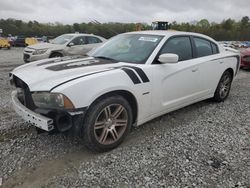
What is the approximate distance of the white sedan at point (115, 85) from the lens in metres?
2.81

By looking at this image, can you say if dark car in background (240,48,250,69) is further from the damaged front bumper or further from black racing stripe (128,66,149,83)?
the damaged front bumper

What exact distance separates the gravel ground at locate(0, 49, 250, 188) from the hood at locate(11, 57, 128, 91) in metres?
0.91

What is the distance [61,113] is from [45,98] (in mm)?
251

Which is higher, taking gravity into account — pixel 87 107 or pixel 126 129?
pixel 87 107

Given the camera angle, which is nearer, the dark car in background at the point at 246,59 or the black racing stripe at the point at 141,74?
the black racing stripe at the point at 141,74

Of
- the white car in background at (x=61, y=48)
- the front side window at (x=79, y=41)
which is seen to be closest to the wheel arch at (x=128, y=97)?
the white car in background at (x=61, y=48)

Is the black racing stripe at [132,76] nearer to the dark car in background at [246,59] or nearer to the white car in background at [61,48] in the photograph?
the white car in background at [61,48]

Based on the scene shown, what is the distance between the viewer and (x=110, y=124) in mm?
3188

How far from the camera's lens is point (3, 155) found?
311 cm

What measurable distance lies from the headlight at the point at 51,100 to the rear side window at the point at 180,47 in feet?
5.75

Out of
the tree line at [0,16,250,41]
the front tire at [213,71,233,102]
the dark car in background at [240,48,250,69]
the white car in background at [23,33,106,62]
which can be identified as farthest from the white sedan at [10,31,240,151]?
the tree line at [0,16,250,41]

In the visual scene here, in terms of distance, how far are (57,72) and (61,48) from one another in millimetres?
7503

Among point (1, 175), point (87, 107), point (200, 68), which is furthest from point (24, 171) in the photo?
point (200, 68)

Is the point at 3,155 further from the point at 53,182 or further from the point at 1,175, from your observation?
the point at 53,182
